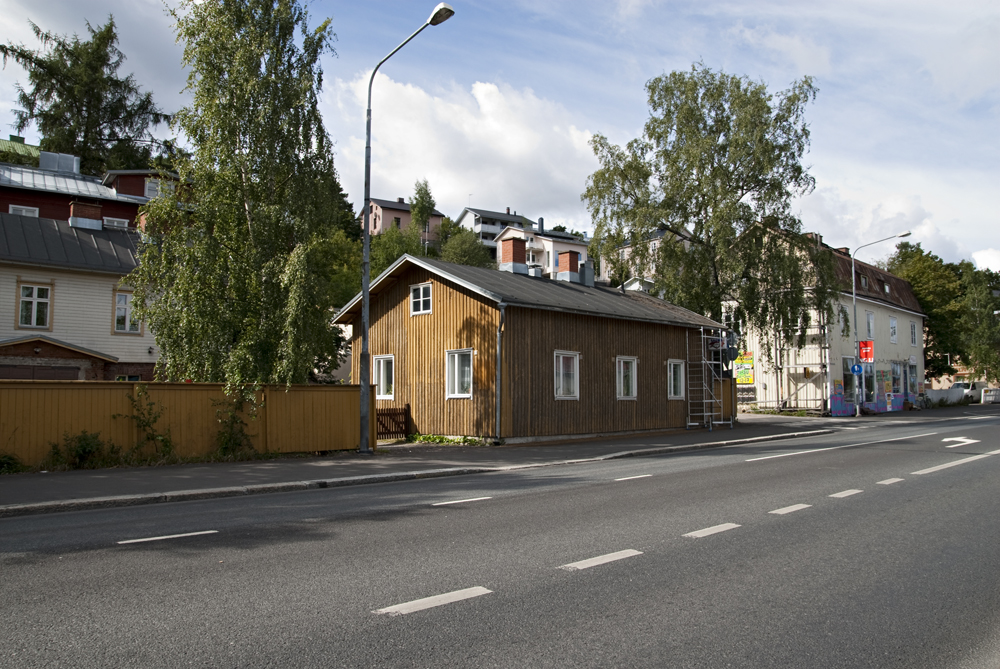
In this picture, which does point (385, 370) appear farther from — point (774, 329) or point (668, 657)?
point (668, 657)

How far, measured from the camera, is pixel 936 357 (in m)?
59.9

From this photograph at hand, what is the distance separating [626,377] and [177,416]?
14454 mm

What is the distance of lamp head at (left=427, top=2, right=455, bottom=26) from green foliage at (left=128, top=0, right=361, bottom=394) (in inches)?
230

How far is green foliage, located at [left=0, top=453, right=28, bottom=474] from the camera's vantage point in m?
13.3

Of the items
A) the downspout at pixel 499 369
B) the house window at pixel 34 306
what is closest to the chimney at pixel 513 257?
the downspout at pixel 499 369

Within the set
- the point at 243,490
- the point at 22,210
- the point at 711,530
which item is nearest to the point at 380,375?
the point at 243,490

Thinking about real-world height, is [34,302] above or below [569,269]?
below

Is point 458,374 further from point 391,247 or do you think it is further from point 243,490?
point 391,247

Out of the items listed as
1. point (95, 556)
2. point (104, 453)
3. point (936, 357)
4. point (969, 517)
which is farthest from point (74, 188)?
point (936, 357)

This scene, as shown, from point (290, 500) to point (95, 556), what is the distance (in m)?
4.05

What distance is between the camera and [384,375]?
2506 cm

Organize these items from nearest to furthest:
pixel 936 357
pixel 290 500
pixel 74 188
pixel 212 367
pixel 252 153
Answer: pixel 290 500, pixel 212 367, pixel 252 153, pixel 74 188, pixel 936 357

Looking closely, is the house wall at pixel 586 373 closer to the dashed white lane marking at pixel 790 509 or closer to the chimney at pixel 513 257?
the chimney at pixel 513 257

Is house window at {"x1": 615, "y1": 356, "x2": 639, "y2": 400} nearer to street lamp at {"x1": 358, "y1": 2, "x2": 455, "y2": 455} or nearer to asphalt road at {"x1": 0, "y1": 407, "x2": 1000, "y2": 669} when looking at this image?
street lamp at {"x1": 358, "y1": 2, "x2": 455, "y2": 455}
